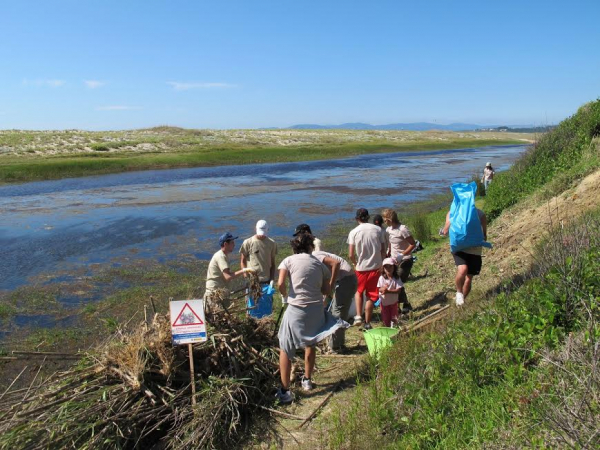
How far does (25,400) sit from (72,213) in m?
19.7

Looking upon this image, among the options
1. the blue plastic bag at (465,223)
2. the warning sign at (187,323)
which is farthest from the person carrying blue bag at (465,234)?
the warning sign at (187,323)

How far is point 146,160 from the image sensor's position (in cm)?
4588

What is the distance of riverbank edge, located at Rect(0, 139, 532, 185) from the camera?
37188mm

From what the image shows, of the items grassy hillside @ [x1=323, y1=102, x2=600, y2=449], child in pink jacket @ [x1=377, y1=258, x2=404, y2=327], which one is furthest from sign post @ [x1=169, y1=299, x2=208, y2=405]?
child in pink jacket @ [x1=377, y1=258, x2=404, y2=327]

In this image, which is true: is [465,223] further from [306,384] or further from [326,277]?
[306,384]

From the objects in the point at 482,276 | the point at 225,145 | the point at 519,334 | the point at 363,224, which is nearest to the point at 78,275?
the point at 363,224

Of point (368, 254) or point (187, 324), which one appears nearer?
point (187, 324)

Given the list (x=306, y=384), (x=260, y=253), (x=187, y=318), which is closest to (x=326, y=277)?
(x=306, y=384)

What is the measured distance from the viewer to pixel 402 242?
7957mm

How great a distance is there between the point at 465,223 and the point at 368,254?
4.89 ft

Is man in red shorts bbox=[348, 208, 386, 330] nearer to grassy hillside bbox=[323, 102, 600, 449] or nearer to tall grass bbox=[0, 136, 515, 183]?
grassy hillside bbox=[323, 102, 600, 449]

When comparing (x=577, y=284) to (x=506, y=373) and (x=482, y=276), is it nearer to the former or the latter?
(x=506, y=373)

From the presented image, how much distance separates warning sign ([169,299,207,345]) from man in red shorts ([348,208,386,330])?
295cm

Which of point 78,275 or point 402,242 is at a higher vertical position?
point 402,242
